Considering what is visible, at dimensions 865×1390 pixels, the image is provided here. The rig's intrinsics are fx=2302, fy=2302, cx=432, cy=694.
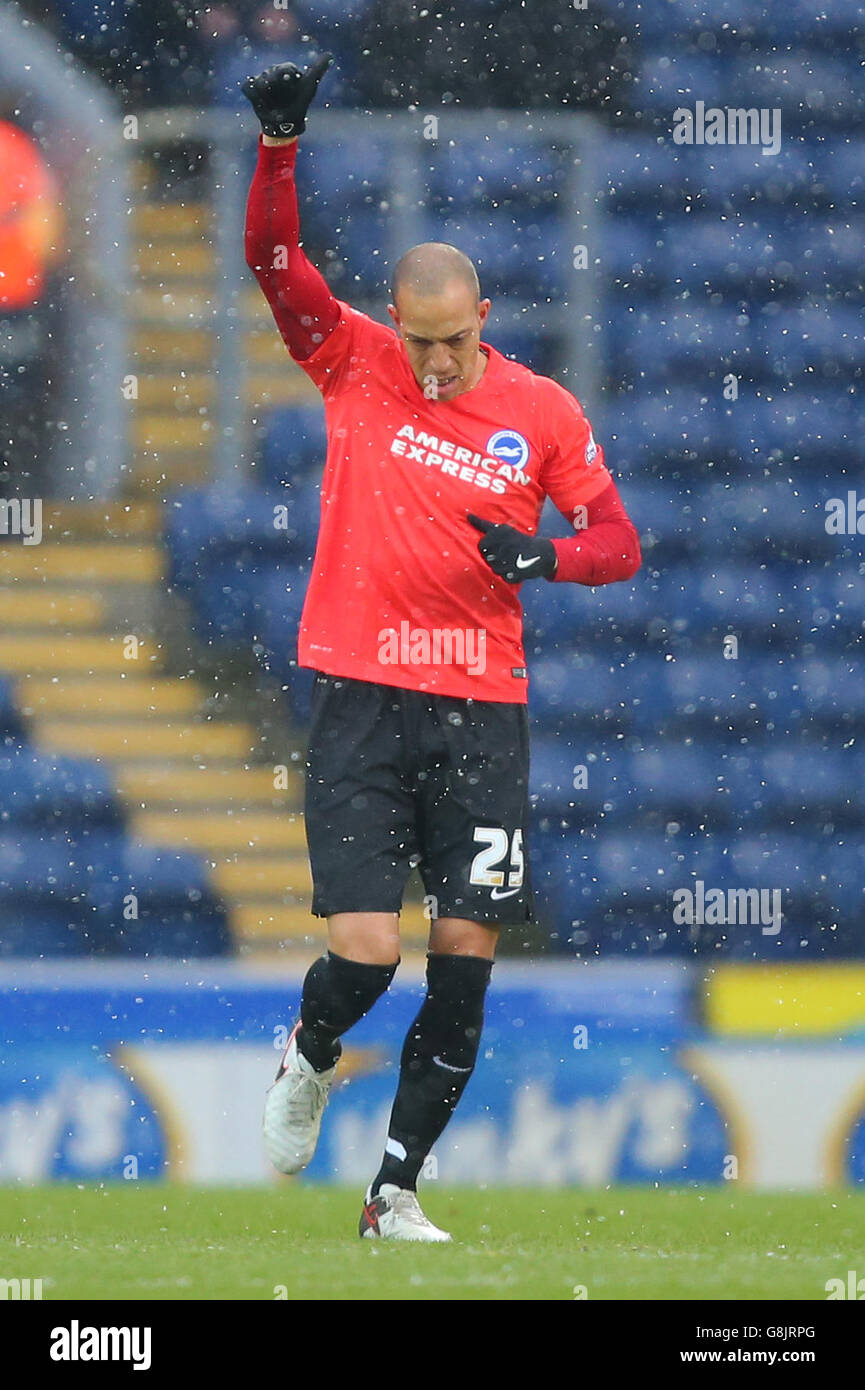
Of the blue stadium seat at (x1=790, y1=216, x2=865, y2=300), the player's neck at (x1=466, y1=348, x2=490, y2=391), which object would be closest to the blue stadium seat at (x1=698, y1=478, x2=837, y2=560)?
the blue stadium seat at (x1=790, y1=216, x2=865, y2=300)

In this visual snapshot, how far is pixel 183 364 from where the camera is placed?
8.23 m

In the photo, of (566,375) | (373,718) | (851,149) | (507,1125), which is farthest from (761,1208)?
(851,149)

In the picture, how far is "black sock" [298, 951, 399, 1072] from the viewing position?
3971 mm

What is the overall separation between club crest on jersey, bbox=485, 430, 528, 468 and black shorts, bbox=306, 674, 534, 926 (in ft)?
1.44

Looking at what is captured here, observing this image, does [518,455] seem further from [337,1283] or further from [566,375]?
[566,375]

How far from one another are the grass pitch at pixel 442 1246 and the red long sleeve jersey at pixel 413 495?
3.24ft

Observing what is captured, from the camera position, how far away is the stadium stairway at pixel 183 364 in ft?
26.7

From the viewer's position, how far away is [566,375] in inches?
315

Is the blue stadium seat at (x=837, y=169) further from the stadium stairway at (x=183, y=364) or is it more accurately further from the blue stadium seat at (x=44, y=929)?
the blue stadium seat at (x=44, y=929)

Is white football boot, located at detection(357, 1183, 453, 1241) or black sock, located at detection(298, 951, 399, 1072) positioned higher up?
black sock, located at detection(298, 951, 399, 1072)

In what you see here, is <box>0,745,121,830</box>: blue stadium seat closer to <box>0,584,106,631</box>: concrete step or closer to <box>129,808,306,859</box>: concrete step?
<box>129,808,306,859</box>: concrete step

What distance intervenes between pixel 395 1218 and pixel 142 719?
161 inches

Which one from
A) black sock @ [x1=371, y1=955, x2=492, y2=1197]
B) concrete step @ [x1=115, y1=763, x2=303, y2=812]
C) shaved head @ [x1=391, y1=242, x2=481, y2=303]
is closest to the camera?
shaved head @ [x1=391, y1=242, x2=481, y2=303]

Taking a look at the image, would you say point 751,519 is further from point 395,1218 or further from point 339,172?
point 395,1218
